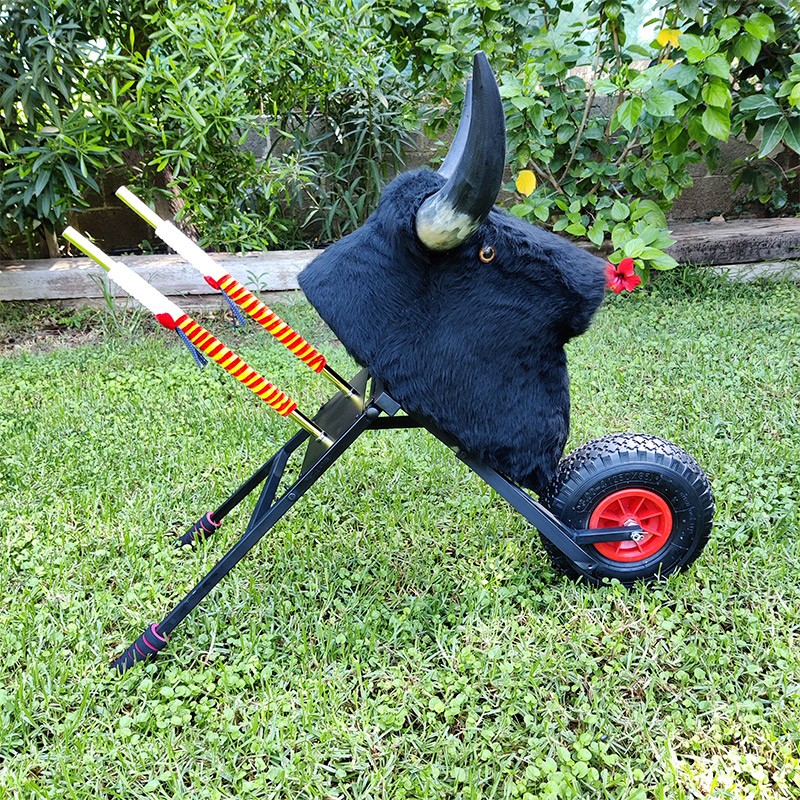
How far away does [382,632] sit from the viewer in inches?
66.0

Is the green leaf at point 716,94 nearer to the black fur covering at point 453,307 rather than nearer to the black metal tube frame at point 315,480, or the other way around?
the black fur covering at point 453,307

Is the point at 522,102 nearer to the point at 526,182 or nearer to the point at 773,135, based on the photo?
the point at 526,182

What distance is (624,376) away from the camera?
2.98m

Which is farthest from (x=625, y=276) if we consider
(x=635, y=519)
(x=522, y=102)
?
(x=635, y=519)

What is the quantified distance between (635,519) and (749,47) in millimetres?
2544

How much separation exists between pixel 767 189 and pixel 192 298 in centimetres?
351

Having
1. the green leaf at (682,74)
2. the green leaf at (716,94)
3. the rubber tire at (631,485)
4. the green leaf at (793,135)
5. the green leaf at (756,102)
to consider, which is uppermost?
the green leaf at (682,74)

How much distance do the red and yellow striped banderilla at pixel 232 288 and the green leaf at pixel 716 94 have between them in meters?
2.41

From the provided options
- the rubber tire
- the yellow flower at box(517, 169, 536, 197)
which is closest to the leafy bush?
the yellow flower at box(517, 169, 536, 197)

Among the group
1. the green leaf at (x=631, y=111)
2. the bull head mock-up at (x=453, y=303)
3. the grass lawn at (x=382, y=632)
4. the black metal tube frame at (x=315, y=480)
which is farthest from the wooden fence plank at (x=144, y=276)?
the bull head mock-up at (x=453, y=303)

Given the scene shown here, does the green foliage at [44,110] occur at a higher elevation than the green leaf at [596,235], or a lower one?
higher

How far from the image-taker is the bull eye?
4.60 ft

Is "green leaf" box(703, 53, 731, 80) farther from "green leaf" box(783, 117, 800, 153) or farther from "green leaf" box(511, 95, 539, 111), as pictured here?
"green leaf" box(511, 95, 539, 111)

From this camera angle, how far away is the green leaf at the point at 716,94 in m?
2.99
